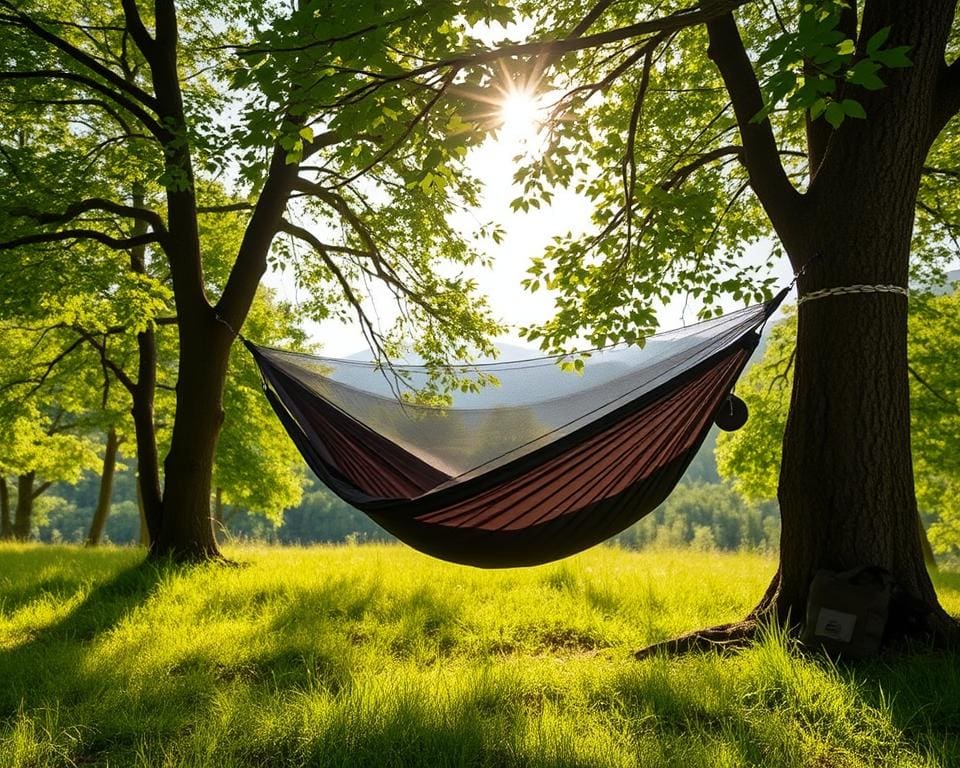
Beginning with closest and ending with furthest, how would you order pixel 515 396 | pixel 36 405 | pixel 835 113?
1. pixel 835 113
2. pixel 515 396
3. pixel 36 405

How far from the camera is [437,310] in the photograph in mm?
4609

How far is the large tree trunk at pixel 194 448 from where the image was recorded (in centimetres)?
364

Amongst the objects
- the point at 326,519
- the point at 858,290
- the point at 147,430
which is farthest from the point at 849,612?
the point at 326,519

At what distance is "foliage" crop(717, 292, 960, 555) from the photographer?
19.3 feet

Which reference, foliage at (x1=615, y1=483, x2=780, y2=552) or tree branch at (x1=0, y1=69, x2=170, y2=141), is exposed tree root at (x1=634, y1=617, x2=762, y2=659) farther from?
foliage at (x1=615, y1=483, x2=780, y2=552)

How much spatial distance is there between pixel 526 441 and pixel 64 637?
83.3 inches

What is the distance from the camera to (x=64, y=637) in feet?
8.09

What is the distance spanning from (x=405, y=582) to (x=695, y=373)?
78.3 inches

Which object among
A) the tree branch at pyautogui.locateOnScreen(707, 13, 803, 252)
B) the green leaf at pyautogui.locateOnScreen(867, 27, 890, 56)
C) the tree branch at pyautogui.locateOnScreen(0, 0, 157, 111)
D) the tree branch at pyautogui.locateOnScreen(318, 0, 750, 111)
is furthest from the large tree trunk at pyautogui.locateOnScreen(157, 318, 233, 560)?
the green leaf at pyautogui.locateOnScreen(867, 27, 890, 56)

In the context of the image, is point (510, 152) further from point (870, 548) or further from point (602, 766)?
point (602, 766)

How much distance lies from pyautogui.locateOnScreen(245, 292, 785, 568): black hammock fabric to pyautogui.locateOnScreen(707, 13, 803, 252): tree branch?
1.70ft

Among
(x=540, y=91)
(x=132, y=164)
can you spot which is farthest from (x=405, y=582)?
(x=132, y=164)

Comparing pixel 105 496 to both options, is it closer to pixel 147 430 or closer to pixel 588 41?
pixel 147 430

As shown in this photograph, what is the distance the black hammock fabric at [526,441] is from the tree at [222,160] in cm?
100
